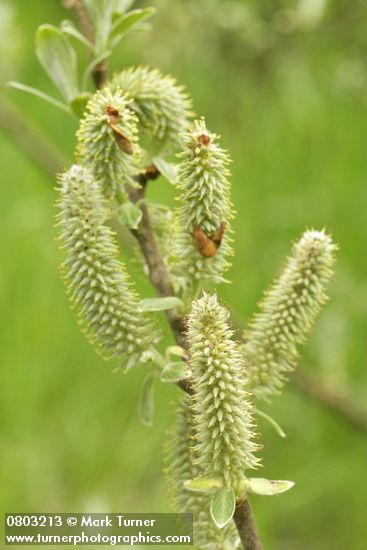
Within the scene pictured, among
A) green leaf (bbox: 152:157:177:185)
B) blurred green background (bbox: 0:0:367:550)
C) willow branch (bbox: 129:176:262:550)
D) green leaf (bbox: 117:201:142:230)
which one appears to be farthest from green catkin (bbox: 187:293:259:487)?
blurred green background (bbox: 0:0:367:550)

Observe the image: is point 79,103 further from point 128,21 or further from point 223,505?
point 223,505

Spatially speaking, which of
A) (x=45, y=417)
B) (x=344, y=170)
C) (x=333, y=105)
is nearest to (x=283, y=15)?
(x=344, y=170)

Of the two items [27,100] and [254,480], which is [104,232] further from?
[27,100]

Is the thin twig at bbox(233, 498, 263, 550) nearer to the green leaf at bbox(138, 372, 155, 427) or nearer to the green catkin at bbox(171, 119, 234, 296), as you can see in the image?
the green leaf at bbox(138, 372, 155, 427)

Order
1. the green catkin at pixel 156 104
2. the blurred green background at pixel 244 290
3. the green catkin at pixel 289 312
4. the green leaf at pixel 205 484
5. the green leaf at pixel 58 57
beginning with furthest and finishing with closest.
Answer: the blurred green background at pixel 244 290, the green leaf at pixel 58 57, the green catkin at pixel 156 104, the green catkin at pixel 289 312, the green leaf at pixel 205 484

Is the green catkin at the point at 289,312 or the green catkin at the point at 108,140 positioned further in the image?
the green catkin at the point at 289,312

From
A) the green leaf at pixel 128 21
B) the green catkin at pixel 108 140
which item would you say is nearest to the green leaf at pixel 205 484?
the green catkin at pixel 108 140

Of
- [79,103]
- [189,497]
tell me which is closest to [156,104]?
[79,103]

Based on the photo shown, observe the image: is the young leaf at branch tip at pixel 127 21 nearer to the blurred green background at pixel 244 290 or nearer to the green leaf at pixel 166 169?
the green leaf at pixel 166 169
